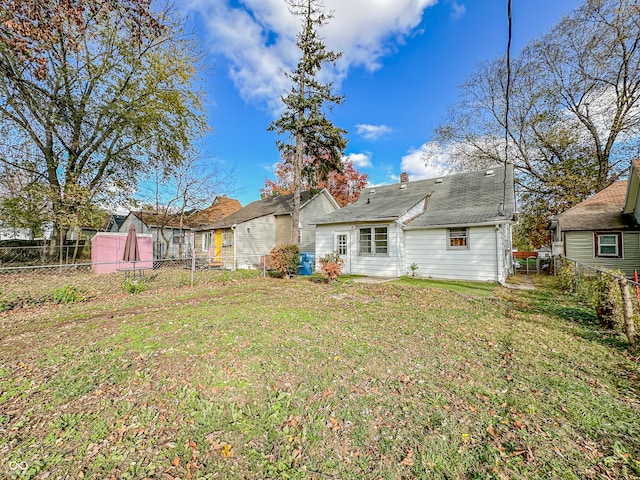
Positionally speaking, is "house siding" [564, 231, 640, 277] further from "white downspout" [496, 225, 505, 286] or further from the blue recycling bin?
the blue recycling bin

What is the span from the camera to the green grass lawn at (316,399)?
2117mm

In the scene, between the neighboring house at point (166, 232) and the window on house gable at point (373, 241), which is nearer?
the window on house gable at point (373, 241)

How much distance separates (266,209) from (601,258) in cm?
1913

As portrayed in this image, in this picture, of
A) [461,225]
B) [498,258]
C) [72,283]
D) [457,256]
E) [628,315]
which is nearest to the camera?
[628,315]

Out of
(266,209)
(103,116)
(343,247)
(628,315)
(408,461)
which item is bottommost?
(408,461)

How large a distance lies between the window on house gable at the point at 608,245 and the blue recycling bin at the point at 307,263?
13.5 meters

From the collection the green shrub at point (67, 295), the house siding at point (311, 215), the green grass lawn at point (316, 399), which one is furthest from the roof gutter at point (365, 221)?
the green shrub at point (67, 295)

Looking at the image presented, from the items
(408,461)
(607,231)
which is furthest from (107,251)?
(607,231)

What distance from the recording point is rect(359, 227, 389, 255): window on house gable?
1222 centimetres

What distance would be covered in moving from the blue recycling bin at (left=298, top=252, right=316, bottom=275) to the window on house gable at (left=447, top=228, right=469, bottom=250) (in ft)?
22.6

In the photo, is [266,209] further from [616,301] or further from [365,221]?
[616,301]

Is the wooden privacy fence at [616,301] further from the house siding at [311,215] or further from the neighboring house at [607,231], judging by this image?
the house siding at [311,215]

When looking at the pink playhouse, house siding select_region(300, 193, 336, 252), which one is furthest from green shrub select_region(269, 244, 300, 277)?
the pink playhouse

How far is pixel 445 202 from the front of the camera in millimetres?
13938
